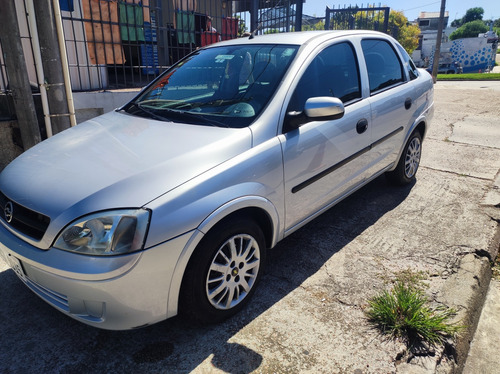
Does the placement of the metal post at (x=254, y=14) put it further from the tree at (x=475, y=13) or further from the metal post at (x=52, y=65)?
the tree at (x=475, y=13)

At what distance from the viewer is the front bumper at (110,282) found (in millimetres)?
1835

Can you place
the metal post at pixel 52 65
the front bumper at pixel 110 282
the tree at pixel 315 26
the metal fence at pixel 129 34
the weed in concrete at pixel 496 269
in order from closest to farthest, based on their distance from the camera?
the front bumper at pixel 110 282
the weed in concrete at pixel 496 269
the metal post at pixel 52 65
the metal fence at pixel 129 34
the tree at pixel 315 26

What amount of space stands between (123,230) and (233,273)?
0.77m

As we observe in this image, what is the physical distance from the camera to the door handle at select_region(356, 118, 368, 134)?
3215 millimetres

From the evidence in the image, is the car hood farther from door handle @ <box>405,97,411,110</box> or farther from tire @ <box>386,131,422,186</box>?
tire @ <box>386,131,422,186</box>

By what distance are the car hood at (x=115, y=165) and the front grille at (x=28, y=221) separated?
0.04 meters

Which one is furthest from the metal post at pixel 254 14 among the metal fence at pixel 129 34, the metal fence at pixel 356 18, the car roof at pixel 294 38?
the car roof at pixel 294 38

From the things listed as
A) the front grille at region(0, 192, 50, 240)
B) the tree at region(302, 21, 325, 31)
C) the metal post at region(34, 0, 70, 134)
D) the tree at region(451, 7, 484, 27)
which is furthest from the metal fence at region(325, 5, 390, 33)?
the tree at region(451, 7, 484, 27)

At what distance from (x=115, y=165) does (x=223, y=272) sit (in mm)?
866

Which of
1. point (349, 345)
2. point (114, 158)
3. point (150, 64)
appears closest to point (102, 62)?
point (150, 64)

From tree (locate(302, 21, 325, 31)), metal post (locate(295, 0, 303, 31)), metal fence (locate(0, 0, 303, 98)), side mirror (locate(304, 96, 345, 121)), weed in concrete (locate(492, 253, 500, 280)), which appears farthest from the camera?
tree (locate(302, 21, 325, 31))

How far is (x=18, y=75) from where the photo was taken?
421 cm

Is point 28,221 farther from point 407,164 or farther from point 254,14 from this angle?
point 254,14

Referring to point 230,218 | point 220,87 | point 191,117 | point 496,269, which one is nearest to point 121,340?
point 230,218
